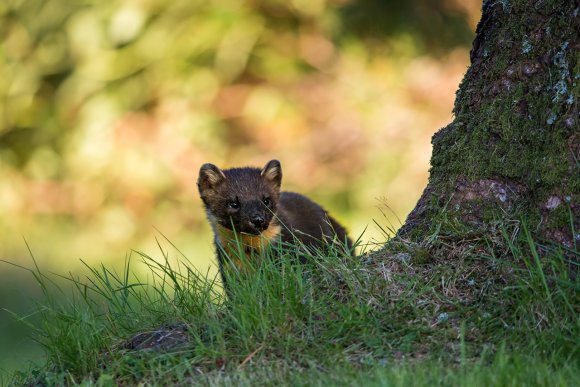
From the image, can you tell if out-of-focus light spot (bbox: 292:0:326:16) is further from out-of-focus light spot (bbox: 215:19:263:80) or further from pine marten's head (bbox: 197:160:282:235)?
pine marten's head (bbox: 197:160:282:235)

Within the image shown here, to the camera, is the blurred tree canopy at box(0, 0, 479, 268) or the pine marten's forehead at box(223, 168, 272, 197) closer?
the pine marten's forehead at box(223, 168, 272, 197)

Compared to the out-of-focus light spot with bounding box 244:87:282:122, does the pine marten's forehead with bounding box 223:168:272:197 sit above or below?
below

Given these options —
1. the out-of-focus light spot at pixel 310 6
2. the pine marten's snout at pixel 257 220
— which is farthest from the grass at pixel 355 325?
the out-of-focus light spot at pixel 310 6

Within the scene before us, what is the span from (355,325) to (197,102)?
7692 millimetres

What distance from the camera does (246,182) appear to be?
23.5 ft

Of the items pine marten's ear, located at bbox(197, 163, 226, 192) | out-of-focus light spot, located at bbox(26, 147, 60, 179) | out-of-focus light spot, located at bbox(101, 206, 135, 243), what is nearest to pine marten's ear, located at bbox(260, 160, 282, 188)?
pine marten's ear, located at bbox(197, 163, 226, 192)

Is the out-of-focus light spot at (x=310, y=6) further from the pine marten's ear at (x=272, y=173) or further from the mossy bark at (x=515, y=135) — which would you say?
the mossy bark at (x=515, y=135)

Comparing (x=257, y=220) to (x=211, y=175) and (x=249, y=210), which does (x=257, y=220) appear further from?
(x=211, y=175)

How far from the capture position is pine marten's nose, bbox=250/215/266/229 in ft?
21.9

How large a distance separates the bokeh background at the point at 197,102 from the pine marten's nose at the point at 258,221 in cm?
485

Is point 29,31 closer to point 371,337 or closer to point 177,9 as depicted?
point 177,9

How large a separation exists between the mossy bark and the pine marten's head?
5.58 ft

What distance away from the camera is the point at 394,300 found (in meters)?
4.66

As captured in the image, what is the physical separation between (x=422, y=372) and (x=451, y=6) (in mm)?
8897
